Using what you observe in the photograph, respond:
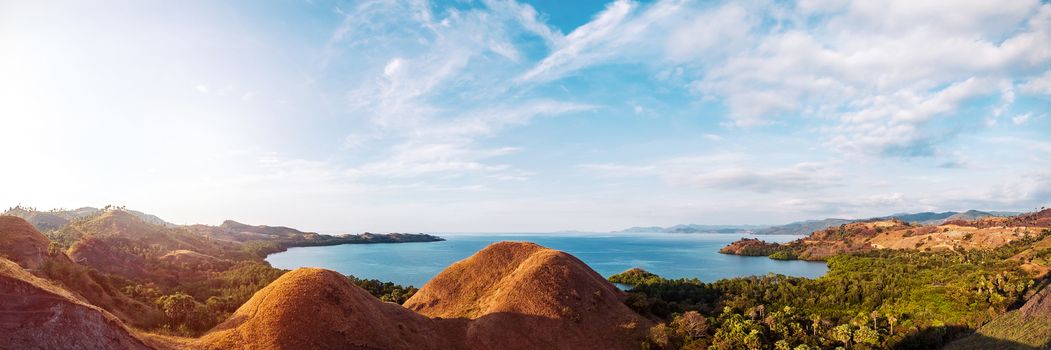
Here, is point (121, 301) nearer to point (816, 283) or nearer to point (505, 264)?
point (505, 264)

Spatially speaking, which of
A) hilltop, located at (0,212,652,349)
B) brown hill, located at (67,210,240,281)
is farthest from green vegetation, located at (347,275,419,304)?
brown hill, located at (67,210,240,281)

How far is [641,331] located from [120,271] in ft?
273

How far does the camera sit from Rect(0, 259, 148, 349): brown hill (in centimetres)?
2217

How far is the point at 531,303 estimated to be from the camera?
46.5 m

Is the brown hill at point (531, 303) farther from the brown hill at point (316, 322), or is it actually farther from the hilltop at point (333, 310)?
the brown hill at point (316, 322)

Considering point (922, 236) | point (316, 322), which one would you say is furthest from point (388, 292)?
point (922, 236)

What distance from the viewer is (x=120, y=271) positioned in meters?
77.6

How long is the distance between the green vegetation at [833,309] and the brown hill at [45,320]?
124ft

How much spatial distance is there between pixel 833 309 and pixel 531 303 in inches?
1860

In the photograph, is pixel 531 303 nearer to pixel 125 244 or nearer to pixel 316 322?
pixel 316 322

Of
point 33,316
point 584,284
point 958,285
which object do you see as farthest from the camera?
point 958,285

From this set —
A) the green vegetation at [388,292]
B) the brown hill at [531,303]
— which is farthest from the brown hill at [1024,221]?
the green vegetation at [388,292]

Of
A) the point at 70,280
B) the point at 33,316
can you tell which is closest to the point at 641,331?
the point at 33,316

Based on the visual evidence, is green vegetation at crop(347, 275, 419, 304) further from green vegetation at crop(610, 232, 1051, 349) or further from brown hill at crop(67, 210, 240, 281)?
brown hill at crop(67, 210, 240, 281)
